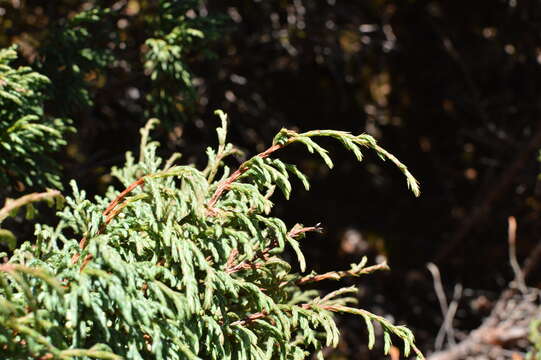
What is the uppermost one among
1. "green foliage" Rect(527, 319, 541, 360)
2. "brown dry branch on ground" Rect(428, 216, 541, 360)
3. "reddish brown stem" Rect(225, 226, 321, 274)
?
"reddish brown stem" Rect(225, 226, 321, 274)

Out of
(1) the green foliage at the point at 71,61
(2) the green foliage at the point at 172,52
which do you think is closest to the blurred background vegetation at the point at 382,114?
(2) the green foliage at the point at 172,52

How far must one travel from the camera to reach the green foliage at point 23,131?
2342mm

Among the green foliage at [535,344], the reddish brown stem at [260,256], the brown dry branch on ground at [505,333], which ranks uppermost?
the reddish brown stem at [260,256]

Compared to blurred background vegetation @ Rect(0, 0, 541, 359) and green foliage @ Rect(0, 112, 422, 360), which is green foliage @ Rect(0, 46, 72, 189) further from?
blurred background vegetation @ Rect(0, 0, 541, 359)

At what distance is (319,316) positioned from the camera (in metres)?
2.04

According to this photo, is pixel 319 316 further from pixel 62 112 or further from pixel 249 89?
pixel 249 89

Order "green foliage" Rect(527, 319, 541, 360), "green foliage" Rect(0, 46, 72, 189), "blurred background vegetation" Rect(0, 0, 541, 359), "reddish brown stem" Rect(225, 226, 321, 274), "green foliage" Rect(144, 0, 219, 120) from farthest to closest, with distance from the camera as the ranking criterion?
"blurred background vegetation" Rect(0, 0, 541, 359) < "green foliage" Rect(527, 319, 541, 360) < "green foliage" Rect(144, 0, 219, 120) < "green foliage" Rect(0, 46, 72, 189) < "reddish brown stem" Rect(225, 226, 321, 274)

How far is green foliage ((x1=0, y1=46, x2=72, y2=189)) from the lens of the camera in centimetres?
234

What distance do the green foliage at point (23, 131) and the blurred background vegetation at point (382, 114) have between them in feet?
2.62

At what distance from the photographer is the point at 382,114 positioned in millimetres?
5758

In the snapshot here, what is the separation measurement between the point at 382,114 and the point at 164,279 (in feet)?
14.5

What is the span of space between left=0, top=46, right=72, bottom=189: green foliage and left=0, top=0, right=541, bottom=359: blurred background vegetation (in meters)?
0.80

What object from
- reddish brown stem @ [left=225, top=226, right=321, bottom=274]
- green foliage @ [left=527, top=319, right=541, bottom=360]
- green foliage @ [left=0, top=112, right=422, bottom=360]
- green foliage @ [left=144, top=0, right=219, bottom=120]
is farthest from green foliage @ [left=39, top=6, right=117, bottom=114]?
green foliage @ [left=527, top=319, right=541, bottom=360]

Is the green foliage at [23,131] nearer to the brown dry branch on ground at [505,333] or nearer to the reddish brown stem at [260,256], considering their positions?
the reddish brown stem at [260,256]
